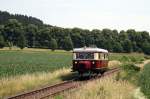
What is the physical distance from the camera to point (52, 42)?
123 metres

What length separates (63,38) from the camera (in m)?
132

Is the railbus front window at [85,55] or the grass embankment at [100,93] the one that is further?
the railbus front window at [85,55]

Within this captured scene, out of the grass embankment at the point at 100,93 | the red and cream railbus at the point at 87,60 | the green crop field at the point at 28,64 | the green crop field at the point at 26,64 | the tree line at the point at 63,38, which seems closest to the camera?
the grass embankment at the point at 100,93

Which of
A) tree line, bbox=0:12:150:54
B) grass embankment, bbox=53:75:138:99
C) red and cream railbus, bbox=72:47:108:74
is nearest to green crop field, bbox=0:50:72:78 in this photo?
red and cream railbus, bbox=72:47:108:74

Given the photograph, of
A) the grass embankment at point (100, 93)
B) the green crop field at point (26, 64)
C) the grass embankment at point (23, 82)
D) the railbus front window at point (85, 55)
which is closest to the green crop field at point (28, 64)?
the green crop field at point (26, 64)

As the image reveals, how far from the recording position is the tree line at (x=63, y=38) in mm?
121375

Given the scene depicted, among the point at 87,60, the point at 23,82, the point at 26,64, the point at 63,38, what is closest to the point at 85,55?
the point at 87,60

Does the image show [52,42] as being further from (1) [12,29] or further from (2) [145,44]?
(2) [145,44]

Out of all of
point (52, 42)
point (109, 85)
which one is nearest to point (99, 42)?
point (52, 42)

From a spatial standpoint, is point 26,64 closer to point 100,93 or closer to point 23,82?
point 23,82

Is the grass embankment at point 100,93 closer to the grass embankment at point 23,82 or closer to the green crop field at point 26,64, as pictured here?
the grass embankment at point 23,82

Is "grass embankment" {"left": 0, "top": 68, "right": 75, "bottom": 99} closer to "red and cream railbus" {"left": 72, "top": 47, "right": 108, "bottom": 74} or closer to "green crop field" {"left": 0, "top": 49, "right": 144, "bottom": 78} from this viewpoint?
"red and cream railbus" {"left": 72, "top": 47, "right": 108, "bottom": 74}

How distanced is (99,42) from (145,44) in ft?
56.3

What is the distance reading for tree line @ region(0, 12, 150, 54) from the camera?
12138 cm
